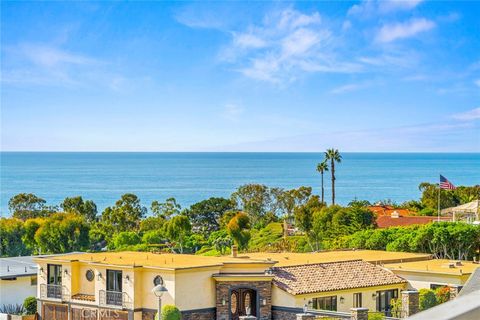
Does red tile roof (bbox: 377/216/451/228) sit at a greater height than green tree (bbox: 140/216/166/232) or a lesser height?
greater

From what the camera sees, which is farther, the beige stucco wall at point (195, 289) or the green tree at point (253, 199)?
the green tree at point (253, 199)

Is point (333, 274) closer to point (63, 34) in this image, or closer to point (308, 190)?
point (308, 190)

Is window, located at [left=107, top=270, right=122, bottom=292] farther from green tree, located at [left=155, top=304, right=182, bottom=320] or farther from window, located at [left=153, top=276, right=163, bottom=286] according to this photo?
green tree, located at [left=155, top=304, right=182, bottom=320]

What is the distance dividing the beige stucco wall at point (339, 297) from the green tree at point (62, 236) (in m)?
30.5

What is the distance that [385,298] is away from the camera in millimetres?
32906

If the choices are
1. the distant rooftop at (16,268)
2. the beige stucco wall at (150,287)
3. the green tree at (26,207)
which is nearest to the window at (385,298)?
the beige stucco wall at (150,287)

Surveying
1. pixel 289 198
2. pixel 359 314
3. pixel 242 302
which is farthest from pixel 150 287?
pixel 289 198

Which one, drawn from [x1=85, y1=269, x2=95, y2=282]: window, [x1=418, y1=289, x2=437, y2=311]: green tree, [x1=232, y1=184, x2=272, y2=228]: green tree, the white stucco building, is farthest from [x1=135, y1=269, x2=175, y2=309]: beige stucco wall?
[x1=232, y1=184, x2=272, y2=228]: green tree

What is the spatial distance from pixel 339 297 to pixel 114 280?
8.40 meters

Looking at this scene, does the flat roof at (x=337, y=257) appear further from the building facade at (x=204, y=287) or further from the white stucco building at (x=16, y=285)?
the white stucco building at (x=16, y=285)

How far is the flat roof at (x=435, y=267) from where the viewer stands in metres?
32.5

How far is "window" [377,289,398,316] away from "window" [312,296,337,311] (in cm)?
220

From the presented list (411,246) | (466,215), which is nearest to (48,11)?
(466,215)

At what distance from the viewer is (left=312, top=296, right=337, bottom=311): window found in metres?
30.7
